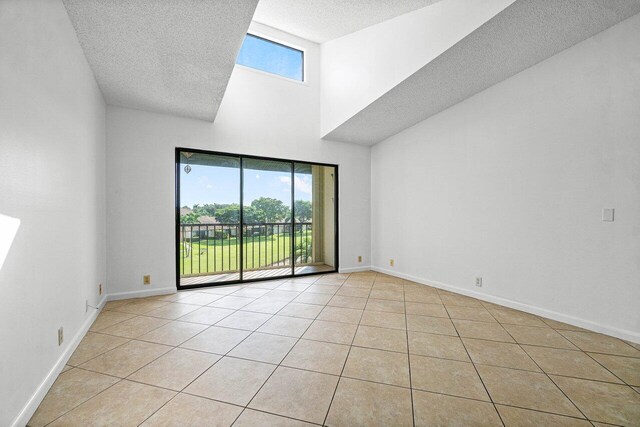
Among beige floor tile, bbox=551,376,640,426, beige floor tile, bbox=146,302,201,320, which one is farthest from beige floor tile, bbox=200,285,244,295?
beige floor tile, bbox=551,376,640,426

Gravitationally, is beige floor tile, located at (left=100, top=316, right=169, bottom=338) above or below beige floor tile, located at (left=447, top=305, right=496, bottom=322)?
above

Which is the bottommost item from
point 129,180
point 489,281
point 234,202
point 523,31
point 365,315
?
point 365,315

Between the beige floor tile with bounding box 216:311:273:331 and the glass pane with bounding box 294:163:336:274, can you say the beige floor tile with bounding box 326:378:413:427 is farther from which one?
the glass pane with bounding box 294:163:336:274

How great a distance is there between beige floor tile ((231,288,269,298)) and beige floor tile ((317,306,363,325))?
1.06m

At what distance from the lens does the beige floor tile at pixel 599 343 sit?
203cm

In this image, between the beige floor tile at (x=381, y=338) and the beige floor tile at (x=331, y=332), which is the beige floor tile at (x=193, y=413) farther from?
the beige floor tile at (x=381, y=338)

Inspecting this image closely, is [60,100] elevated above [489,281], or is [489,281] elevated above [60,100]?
[60,100]

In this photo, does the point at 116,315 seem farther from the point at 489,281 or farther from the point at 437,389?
the point at 489,281

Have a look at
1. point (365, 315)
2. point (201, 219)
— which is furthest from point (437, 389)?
point (201, 219)

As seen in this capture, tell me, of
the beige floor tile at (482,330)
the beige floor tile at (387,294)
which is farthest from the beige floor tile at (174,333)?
the beige floor tile at (482,330)

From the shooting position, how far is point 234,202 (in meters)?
4.26

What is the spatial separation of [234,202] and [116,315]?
2.10 m

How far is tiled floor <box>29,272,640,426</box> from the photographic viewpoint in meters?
1.41

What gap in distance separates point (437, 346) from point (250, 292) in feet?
8.27
